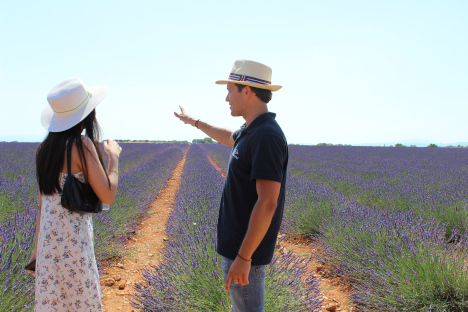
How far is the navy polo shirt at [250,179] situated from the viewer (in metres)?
1.27

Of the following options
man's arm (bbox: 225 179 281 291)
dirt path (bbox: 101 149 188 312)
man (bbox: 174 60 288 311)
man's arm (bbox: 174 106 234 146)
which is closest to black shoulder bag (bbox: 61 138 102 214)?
man (bbox: 174 60 288 311)

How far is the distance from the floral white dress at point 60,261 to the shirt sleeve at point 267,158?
2.61 feet

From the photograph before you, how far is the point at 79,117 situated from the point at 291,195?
4202 millimetres

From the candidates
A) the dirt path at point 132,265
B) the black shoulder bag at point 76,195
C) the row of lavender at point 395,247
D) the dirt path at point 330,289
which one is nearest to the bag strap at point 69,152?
the black shoulder bag at point 76,195

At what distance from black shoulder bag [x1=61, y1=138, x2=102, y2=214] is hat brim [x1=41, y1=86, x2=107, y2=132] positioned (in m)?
0.08

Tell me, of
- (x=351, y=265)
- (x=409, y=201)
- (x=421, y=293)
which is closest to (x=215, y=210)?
(x=351, y=265)

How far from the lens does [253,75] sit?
4.64 ft

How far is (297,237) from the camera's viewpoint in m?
4.43

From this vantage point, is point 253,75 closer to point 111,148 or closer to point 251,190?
point 251,190

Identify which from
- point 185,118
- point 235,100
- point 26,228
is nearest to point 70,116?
point 235,100

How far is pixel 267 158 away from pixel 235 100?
359 millimetres

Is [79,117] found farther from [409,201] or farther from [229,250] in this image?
[409,201]

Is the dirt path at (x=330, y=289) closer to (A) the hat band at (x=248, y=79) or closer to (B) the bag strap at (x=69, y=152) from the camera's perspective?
(A) the hat band at (x=248, y=79)

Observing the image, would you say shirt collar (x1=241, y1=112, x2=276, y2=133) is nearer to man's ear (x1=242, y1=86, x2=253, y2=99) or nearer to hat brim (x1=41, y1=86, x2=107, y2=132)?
man's ear (x1=242, y1=86, x2=253, y2=99)
